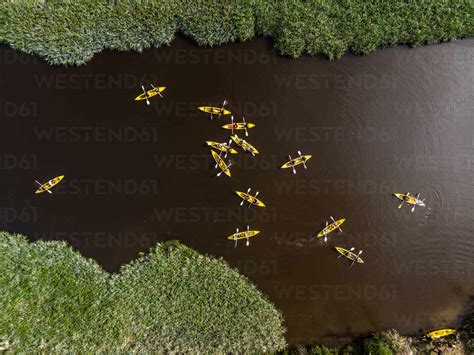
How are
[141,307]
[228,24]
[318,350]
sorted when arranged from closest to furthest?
[141,307] → [318,350] → [228,24]

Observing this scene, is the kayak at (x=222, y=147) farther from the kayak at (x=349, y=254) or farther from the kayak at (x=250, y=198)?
the kayak at (x=349, y=254)

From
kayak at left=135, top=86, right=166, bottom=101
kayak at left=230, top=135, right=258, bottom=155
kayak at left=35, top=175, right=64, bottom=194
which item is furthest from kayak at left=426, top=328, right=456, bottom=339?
kayak at left=35, top=175, right=64, bottom=194

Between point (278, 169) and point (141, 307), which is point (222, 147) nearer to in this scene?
point (278, 169)

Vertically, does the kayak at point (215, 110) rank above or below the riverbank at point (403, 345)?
above

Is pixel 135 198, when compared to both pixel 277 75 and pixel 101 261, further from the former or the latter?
pixel 277 75

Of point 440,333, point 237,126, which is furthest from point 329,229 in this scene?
point 440,333

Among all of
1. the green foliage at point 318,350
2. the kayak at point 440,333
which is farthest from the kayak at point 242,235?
the kayak at point 440,333

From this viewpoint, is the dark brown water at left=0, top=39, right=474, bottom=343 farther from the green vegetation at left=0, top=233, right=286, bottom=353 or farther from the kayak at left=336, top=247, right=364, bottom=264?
the green vegetation at left=0, top=233, right=286, bottom=353

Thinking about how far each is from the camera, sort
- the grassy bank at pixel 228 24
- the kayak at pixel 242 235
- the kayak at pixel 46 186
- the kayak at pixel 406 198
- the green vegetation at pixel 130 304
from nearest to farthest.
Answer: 1. the green vegetation at pixel 130 304
2. the grassy bank at pixel 228 24
3. the kayak at pixel 46 186
4. the kayak at pixel 242 235
5. the kayak at pixel 406 198
